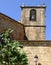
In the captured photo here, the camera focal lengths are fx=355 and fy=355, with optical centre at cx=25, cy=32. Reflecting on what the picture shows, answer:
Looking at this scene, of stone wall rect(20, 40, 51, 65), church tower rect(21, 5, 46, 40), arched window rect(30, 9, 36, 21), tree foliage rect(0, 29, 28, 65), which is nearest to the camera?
tree foliage rect(0, 29, 28, 65)

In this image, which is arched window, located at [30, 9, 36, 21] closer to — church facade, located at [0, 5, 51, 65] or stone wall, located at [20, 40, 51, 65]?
church facade, located at [0, 5, 51, 65]

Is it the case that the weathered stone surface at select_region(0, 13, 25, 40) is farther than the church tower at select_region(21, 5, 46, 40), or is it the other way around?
the church tower at select_region(21, 5, 46, 40)

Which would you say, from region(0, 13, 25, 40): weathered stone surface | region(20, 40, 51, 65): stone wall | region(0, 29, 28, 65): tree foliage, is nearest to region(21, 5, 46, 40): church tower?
region(0, 13, 25, 40): weathered stone surface

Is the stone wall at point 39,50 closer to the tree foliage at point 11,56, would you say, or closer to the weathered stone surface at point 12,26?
the weathered stone surface at point 12,26

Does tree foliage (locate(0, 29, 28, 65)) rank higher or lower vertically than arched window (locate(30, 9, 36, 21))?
lower

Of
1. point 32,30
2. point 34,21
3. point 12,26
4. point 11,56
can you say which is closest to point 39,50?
point 11,56

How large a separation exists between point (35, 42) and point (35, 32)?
474 inches

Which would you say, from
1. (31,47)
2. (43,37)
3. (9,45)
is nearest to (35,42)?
(31,47)

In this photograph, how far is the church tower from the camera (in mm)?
39188

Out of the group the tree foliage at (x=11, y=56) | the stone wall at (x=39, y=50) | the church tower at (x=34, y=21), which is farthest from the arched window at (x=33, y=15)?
the tree foliage at (x=11, y=56)

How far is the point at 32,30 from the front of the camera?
129ft

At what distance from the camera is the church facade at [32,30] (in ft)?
89.2

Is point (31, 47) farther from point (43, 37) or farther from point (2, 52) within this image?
point (43, 37)

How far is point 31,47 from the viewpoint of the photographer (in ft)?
89.7
